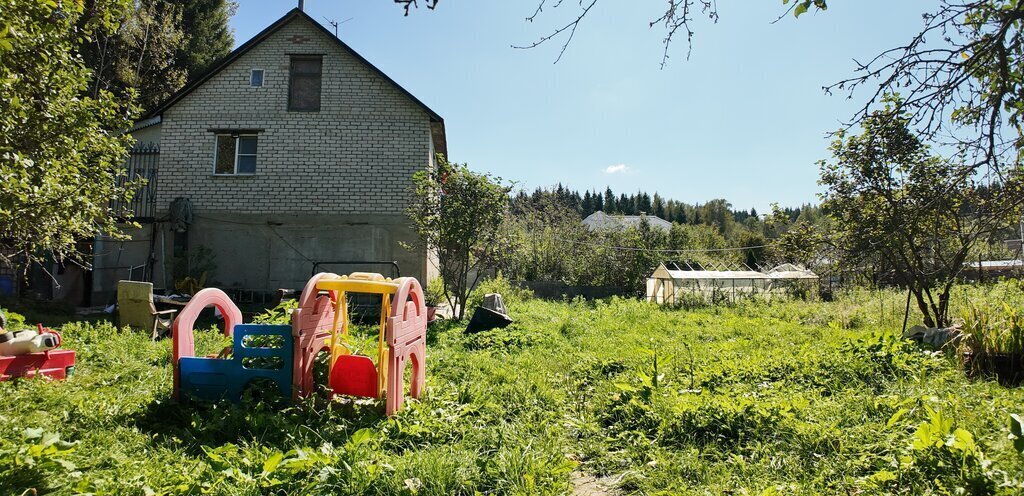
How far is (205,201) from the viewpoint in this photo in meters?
12.6

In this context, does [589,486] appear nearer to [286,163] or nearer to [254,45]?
[286,163]

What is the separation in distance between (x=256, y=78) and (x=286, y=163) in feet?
7.72

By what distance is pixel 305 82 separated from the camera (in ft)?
42.7

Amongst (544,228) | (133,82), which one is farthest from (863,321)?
(133,82)

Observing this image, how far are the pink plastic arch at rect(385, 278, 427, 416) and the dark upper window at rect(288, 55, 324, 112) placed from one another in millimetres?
9894

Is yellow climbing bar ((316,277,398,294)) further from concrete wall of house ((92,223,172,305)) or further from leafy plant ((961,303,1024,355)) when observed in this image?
concrete wall of house ((92,223,172,305))

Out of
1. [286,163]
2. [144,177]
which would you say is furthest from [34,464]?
[144,177]

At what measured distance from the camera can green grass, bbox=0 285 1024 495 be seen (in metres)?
2.86

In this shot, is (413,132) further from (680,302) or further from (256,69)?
(680,302)

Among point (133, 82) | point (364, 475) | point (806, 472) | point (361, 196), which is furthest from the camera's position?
point (133, 82)

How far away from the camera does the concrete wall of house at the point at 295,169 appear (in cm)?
1243

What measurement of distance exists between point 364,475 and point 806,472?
2.65 m

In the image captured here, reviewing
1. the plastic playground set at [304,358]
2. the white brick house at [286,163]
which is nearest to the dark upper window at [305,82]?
the white brick house at [286,163]

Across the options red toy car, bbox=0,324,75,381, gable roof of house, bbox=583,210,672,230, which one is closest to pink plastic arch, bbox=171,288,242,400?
red toy car, bbox=0,324,75,381
